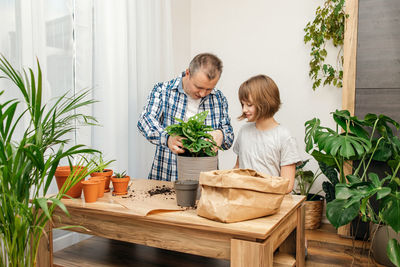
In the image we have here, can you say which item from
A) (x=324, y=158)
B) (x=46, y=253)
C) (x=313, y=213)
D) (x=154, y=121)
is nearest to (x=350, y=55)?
(x=324, y=158)

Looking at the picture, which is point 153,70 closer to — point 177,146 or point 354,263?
point 177,146

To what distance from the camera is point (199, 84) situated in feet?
6.44

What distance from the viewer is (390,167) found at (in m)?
2.72

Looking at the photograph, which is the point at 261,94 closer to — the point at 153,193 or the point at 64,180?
the point at 153,193

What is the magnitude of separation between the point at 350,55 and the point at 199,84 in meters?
1.56

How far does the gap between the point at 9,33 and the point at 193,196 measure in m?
1.28

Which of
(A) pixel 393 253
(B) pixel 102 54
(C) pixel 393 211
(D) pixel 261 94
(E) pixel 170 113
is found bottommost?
(A) pixel 393 253

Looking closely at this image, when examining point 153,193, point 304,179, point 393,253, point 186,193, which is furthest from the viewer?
point 304,179

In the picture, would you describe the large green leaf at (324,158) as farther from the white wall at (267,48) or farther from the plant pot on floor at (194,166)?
the plant pot on floor at (194,166)

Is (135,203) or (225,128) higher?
(225,128)

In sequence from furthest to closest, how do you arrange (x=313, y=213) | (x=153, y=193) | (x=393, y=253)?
(x=313, y=213) < (x=393, y=253) < (x=153, y=193)

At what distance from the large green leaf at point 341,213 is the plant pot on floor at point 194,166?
880mm

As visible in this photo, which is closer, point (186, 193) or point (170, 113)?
point (186, 193)

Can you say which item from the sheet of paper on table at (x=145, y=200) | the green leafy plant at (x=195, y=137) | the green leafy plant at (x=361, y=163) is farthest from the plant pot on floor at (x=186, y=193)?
the green leafy plant at (x=361, y=163)
